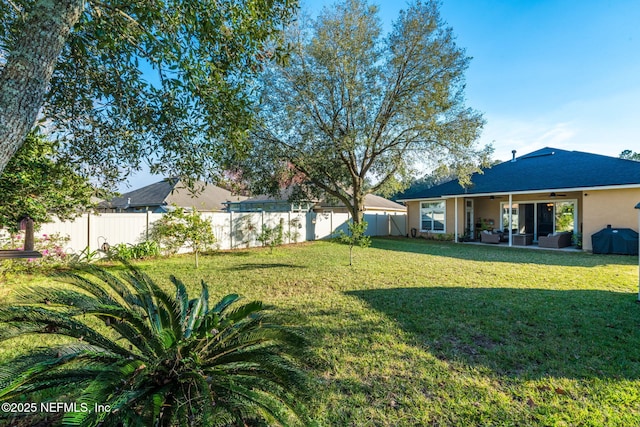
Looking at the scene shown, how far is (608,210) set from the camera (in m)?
12.1

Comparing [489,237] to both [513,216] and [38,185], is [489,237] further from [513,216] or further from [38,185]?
[38,185]

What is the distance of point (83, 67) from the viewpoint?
3.73 metres

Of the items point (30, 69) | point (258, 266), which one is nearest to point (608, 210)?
point (258, 266)

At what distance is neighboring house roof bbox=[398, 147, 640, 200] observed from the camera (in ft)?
40.6

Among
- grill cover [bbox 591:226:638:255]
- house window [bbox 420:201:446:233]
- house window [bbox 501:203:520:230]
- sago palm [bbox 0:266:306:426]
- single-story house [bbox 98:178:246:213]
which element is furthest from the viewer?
single-story house [bbox 98:178:246:213]

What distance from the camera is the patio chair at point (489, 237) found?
51.1ft

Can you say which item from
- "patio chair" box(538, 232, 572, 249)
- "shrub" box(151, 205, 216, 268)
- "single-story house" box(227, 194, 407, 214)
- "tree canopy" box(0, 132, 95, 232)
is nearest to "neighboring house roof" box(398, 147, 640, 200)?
"patio chair" box(538, 232, 572, 249)

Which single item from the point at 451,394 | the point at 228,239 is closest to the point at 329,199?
the point at 228,239

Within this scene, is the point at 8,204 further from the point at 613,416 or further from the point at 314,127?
the point at 314,127

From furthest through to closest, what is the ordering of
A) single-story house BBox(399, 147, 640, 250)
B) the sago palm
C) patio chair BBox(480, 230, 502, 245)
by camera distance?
patio chair BBox(480, 230, 502, 245) → single-story house BBox(399, 147, 640, 250) → the sago palm

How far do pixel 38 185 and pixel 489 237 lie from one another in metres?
17.7

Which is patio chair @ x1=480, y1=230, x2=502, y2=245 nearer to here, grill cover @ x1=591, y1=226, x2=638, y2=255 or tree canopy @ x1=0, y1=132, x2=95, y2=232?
grill cover @ x1=591, y1=226, x2=638, y2=255

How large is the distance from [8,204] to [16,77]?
569 centimetres

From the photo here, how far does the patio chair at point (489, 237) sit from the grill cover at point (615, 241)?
13.1 ft
